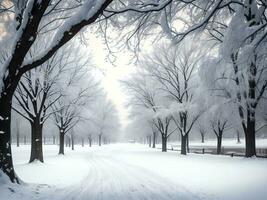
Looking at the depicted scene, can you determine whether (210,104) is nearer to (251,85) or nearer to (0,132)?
(251,85)

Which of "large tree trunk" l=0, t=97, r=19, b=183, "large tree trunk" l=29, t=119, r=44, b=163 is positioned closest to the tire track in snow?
"large tree trunk" l=0, t=97, r=19, b=183

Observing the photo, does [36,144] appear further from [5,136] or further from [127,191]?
[127,191]

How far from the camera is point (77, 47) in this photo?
2359 cm

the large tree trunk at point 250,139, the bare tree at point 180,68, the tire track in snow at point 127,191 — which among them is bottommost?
the tire track in snow at point 127,191

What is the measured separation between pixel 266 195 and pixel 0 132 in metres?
7.15

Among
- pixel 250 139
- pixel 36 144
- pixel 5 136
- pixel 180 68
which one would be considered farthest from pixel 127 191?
pixel 180 68

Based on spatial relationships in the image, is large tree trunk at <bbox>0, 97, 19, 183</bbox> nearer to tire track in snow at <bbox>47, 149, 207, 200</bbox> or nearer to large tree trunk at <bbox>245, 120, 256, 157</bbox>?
tire track in snow at <bbox>47, 149, 207, 200</bbox>

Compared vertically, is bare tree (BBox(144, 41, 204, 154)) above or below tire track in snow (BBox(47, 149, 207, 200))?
above

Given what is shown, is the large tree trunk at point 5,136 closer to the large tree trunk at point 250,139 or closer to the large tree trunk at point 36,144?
the large tree trunk at point 36,144

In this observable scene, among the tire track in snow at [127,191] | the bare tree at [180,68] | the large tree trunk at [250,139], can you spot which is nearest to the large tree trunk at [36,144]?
the tire track in snow at [127,191]

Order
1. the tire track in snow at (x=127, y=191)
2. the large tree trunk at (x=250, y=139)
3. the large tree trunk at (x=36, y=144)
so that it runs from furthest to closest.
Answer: the large tree trunk at (x=36, y=144) → the large tree trunk at (x=250, y=139) → the tire track in snow at (x=127, y=191)

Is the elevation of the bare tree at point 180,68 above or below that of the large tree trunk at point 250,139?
above

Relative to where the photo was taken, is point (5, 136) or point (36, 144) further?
point (36, 144)

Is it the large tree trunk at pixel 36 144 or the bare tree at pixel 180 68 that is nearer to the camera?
the large tree trunk at pixel 36 144
